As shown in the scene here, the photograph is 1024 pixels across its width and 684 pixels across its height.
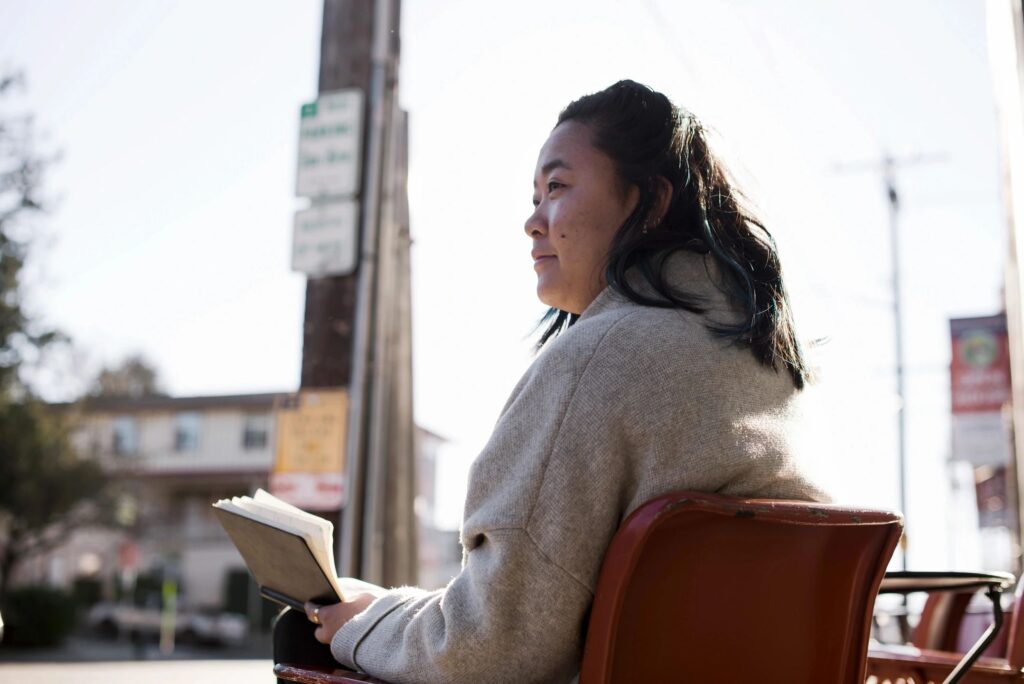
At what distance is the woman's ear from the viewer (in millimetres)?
1849

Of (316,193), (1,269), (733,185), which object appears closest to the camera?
(733,185)

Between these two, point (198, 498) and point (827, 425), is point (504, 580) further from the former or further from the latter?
point (198, 498)

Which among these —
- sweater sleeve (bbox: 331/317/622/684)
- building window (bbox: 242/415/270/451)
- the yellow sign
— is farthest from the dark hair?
building window (bbox: 242/415/270/451)

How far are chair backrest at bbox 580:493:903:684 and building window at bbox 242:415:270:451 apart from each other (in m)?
47.6

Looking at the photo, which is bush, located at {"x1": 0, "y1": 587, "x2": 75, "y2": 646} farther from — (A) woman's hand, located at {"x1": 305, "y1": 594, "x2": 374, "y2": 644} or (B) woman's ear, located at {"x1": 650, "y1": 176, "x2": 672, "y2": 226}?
(B) woman's ear, located at {"x1": 650, "y1": 176, "x2": 672, "y2": 226}

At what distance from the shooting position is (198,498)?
50062 mm

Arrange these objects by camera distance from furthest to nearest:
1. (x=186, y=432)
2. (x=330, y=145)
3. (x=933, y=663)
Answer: (x=186, y=432) < (x=330, y=145) < (x=933, y=663)

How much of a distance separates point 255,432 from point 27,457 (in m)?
17.4

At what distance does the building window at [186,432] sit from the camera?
4853 cm

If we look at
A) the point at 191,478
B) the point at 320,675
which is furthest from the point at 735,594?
the point at 191,478

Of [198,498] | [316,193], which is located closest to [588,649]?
[316,193]

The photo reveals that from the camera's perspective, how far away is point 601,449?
1.46 meters

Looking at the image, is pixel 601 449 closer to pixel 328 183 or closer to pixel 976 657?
pixel 976 657

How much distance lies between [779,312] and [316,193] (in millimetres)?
4928
